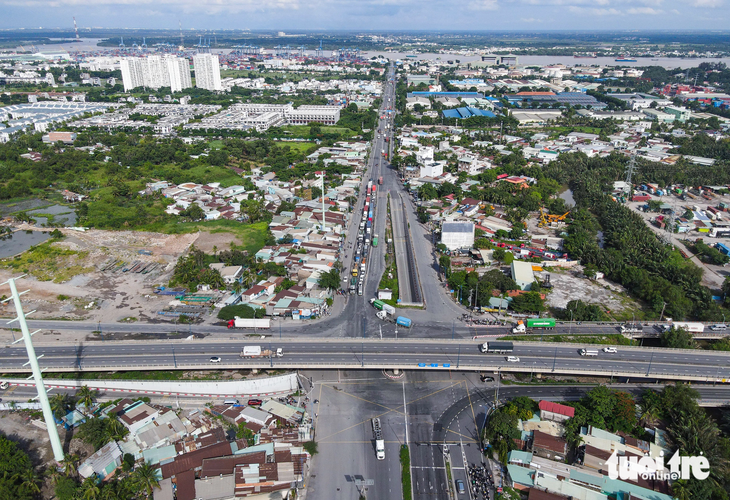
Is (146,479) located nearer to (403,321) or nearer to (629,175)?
(403,321)

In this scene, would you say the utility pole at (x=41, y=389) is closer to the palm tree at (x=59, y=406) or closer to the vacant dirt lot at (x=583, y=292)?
the palm tree at (x=59, y=406)

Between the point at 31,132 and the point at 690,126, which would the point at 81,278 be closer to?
the point at 31,132

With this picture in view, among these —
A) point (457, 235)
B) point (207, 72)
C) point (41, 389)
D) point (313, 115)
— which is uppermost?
point (207, 72)

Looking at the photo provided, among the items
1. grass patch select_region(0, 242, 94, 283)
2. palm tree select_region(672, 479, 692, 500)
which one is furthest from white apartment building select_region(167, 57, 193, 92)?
palm tree select_region(672, 479, 692, 500)

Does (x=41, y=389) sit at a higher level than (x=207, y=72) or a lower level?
lower

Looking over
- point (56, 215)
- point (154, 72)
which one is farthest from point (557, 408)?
point (154, 72)

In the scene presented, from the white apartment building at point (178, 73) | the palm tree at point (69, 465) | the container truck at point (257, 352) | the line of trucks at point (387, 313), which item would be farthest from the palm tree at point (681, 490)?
the white apartment building at point (178, 73)
